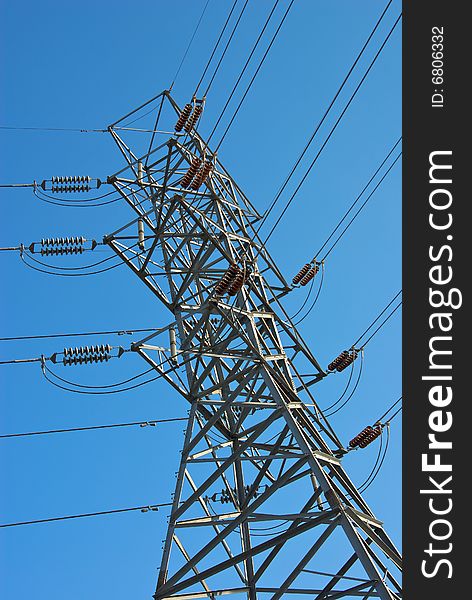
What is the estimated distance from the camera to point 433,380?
33.7 feet

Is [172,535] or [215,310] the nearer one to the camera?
[172,535]

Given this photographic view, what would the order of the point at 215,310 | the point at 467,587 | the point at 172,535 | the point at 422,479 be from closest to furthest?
1. the point at 467,587
2. the point at 422,479
3. the point at 172,535
4. the point at 215,310

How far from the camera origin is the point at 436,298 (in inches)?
413

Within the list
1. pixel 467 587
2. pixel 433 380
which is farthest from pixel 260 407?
pixel 467 587

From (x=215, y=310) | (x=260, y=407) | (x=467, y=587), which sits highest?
(x=215, y=310)

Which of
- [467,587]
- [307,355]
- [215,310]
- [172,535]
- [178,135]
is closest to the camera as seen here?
[467,587]

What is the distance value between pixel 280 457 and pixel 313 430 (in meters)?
0.56

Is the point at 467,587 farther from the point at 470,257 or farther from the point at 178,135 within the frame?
the point at 178,135

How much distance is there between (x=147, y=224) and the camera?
1561 cm

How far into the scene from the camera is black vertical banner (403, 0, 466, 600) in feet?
31.7

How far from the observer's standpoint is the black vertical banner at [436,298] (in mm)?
9656

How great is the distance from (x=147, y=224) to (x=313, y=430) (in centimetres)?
503

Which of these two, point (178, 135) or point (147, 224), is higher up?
point (178, 135)

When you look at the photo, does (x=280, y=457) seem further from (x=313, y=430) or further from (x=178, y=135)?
(x=178, y=135)
